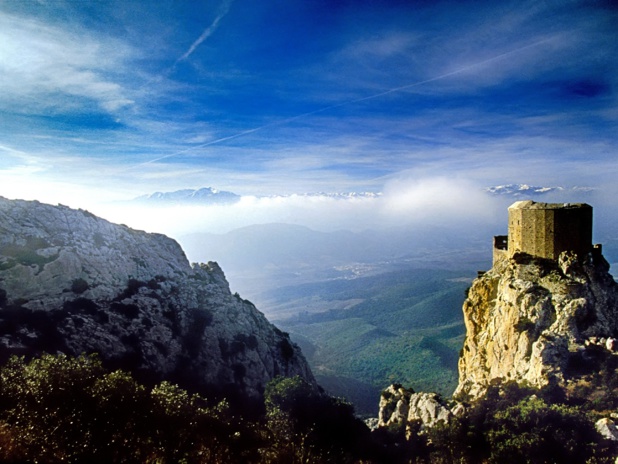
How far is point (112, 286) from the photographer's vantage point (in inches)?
1960

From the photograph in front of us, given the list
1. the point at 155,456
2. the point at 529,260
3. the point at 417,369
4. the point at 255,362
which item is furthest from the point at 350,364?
the point at 155,456

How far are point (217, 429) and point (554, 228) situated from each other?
31.1 meters

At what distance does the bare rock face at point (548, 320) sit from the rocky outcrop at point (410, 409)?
387 centimetres

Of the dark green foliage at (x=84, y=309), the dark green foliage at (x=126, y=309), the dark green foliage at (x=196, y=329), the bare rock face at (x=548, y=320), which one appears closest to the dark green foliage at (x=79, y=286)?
the dark green foliage at (x=84, y=309)

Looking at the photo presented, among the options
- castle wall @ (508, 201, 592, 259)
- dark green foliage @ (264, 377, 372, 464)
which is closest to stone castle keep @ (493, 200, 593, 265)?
castle wall @ (508, 201, 592, 259)

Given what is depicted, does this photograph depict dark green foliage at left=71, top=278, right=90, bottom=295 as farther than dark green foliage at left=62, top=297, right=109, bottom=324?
Yes

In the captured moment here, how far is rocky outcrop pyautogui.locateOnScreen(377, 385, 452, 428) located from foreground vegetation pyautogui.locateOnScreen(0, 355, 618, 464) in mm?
1516

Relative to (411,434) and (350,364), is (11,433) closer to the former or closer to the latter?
(411,434)

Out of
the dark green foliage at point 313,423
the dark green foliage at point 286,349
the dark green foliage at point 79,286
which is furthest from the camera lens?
the dark green foliage at point 286,349

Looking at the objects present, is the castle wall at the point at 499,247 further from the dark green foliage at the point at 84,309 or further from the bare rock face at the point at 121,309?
the dark green foliage at the point at 84,309

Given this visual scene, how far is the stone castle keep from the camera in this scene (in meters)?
32.4

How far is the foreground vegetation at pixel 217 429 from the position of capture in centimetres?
1678

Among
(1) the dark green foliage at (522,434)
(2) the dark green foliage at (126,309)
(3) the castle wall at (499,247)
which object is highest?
(3) the castle wall at (499,247)

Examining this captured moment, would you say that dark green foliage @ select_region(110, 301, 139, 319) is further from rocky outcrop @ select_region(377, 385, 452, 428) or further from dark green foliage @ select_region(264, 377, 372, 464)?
rocky outcrop @ select_region(377, 385, 452, 428)
